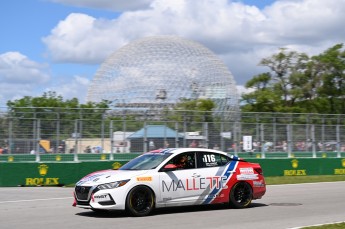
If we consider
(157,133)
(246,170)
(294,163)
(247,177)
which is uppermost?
(157,133)

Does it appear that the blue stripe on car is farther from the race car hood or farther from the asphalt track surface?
the race car hood

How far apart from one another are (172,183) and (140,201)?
881 millimetres

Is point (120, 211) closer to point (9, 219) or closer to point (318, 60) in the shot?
point (9, 219)

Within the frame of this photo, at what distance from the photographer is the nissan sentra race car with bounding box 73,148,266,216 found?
13.0m

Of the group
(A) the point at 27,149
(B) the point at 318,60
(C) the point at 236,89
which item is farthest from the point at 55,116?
(C) the point at 236,89

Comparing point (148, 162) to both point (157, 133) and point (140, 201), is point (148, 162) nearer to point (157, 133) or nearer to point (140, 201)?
point (140, 201)

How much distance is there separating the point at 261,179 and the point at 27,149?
13136 millimetres

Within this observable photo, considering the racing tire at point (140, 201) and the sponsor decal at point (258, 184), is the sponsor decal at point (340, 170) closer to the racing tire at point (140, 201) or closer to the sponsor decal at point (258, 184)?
the sponsor decal at point (258, 184)

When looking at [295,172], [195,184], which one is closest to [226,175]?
Answer: [195,184]

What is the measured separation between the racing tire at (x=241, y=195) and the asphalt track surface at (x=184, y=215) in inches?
8.3

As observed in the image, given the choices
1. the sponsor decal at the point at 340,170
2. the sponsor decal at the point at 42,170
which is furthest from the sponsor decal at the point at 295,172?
the sponsor decal at the point at 42,170

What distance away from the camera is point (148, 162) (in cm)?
1420

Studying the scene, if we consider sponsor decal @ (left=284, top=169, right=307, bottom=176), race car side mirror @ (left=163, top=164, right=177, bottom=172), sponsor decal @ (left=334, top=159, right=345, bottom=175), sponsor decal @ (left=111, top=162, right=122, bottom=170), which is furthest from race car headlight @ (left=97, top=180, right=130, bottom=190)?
sponsor decal @ (left=334, top=159, right=345, bottom=175)

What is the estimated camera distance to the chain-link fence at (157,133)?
1025 inches
